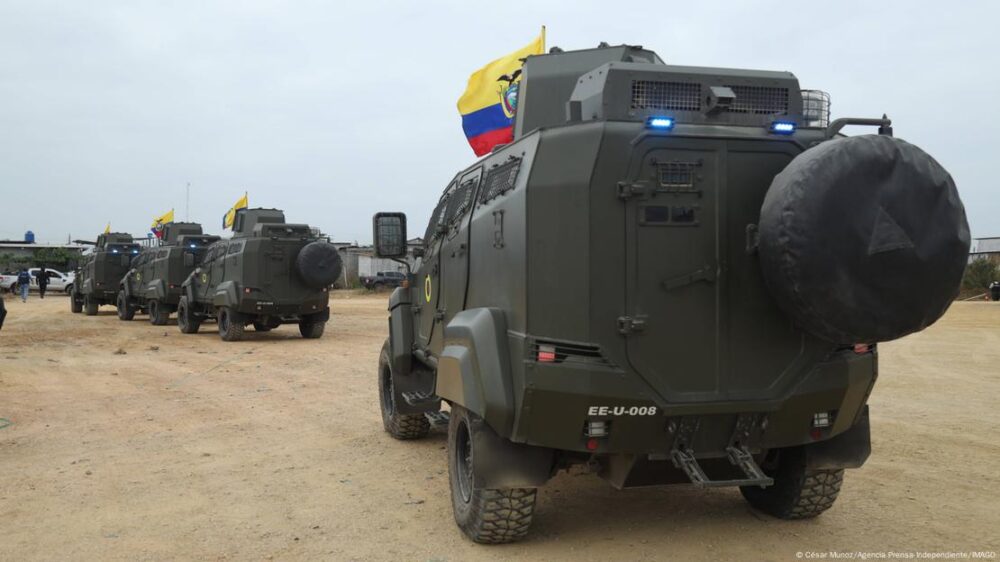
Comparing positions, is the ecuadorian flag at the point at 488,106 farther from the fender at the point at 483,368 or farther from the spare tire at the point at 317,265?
the fender at the point at 483,368

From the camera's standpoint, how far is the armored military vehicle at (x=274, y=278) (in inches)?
676

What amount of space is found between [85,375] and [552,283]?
10332 millimetres

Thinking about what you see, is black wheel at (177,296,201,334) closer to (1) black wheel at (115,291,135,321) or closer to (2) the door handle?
(1) black wheel at (115,291,135,321)

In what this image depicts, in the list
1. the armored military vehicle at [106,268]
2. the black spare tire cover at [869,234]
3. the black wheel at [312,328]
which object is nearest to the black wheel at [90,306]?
the armored military vehicle at [106,268]

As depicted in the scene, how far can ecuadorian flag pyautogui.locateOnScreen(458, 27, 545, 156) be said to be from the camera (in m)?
11.6

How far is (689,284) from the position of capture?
13.9 feet

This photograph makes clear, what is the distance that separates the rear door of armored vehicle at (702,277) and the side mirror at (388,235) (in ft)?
10.4

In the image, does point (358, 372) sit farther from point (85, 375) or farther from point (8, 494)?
point (8, 494)

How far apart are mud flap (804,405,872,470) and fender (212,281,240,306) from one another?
14467 mm

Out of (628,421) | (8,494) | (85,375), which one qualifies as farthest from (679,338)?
(85,375)

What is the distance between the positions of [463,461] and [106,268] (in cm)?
2547

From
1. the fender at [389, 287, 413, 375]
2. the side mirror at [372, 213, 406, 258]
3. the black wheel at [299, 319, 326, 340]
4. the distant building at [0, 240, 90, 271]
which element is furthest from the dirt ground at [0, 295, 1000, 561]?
the distant building at [0, 240, 90, 271]

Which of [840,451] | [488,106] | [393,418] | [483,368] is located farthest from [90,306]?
[840,451]

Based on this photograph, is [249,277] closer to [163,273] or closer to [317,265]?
[317,265]
